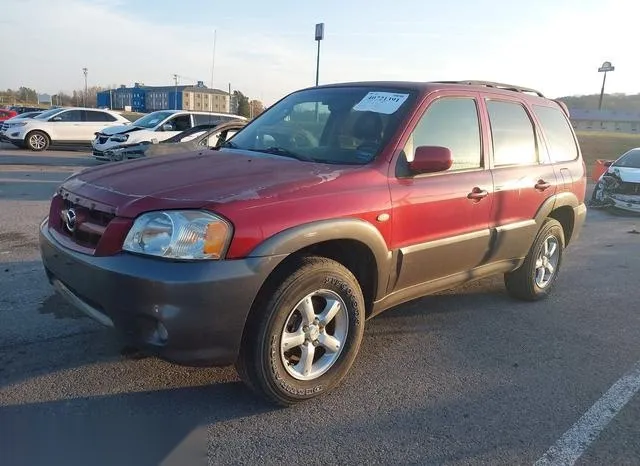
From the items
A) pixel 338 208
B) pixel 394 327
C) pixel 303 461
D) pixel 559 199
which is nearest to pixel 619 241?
pixel 559 199

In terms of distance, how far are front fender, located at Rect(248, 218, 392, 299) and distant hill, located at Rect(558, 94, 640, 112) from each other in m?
141

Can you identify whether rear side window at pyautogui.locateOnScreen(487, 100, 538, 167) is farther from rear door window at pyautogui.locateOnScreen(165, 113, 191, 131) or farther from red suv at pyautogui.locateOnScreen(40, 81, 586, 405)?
rear door window at pyautogui.locateOnScreen(165, 113, 191, 131)

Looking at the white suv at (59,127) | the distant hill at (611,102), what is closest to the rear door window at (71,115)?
the white suv at (59,127)

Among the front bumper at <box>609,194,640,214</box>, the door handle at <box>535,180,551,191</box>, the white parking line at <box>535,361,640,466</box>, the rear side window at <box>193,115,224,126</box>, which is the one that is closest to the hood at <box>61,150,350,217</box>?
the white parking line at <box>535,361,640,466</box>

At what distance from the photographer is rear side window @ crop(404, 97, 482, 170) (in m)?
3.78

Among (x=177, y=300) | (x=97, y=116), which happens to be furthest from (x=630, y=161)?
(x=97, y=116)

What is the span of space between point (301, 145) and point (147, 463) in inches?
89.8

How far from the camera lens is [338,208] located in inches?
123

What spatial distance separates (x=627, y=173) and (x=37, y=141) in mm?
17205

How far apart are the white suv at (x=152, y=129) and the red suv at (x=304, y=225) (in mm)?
10980

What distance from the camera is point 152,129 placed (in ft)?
50.1

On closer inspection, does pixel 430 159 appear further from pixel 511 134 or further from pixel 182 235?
pixel 182 235

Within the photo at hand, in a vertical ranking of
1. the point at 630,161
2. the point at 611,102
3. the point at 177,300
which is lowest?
the point at 177,300

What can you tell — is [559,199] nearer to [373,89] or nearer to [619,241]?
[373,89]
